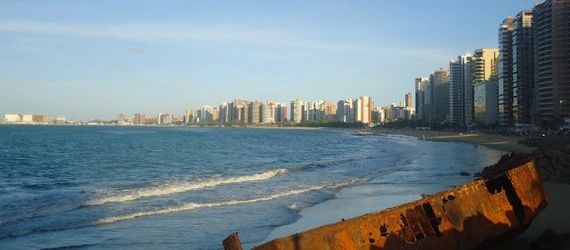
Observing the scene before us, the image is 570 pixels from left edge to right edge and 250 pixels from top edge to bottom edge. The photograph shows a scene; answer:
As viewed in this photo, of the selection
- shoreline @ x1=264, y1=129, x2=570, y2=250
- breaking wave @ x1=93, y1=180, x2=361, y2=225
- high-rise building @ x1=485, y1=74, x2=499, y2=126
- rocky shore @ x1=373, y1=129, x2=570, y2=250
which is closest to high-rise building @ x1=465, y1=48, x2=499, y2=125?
high-rise building @ x1=485, y1=74, x2=499, y2=126

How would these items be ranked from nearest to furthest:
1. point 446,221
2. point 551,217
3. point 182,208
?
1. point 446,221
2. point 551,217
3. point 182,208

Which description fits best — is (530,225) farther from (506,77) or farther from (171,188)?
(506,77)

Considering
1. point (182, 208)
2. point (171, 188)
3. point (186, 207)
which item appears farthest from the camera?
point (171, 188)

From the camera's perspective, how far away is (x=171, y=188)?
25.4 meters

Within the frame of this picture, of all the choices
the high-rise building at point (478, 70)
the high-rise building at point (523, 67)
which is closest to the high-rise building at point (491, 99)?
the high-rise building at point (478, 70)

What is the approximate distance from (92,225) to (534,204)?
458 inches

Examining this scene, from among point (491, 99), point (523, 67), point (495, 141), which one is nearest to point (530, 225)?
point (495, 141)

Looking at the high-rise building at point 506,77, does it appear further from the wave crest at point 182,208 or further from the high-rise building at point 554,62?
the wave crest at point 182,208

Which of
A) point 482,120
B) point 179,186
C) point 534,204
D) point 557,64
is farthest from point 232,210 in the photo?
point 482,120

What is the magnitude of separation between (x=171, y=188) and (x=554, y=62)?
4373 inches

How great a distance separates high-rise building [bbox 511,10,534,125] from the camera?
13525 cm

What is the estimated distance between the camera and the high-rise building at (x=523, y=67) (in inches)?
5325

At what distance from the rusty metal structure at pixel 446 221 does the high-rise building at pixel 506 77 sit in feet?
481

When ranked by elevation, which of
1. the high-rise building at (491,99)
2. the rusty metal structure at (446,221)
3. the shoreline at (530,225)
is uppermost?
the high-rise building at (491,99)
